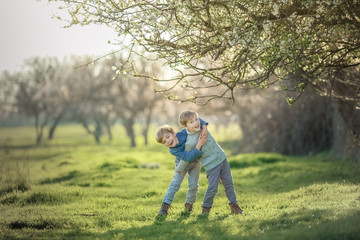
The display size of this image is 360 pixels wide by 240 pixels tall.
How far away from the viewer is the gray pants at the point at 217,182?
7.00 meters

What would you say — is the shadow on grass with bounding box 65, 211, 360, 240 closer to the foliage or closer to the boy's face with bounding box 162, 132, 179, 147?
the boy's face with bounding box 162, 132, 179, 147

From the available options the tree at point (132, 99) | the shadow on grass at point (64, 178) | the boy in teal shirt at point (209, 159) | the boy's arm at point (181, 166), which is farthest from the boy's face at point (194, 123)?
the tree at point (132, 99)

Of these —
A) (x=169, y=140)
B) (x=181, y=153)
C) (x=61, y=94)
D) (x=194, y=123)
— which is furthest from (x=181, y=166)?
(x=61, y=94)

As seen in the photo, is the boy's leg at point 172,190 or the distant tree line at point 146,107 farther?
the distant tree line at point 146,107

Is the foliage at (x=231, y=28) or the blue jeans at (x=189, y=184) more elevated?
the foliage at (x=231, y=28)

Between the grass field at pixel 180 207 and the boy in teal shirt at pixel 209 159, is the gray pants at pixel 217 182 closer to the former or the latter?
the boy in teal shirt at pixel 209 159

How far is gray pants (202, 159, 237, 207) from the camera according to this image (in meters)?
7.00

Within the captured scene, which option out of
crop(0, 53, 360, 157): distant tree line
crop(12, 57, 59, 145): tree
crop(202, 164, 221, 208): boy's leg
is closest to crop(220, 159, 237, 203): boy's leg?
crop(202, 164, 221, 208): boy's leg

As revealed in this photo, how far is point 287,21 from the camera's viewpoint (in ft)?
23.7

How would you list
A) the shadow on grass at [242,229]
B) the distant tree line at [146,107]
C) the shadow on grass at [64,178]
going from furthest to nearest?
the distant tree line at [146,107] → the shadow on grass at [64,178] → the shadow on grass at [242,229]

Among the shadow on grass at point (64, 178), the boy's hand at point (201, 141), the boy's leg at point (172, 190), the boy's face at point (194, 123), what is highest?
the boy's face at point (194, 123)

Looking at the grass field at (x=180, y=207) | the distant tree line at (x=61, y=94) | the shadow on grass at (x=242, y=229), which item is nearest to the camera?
the shadow on grass at (x=242, y=229)

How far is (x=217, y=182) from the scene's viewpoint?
6.99 m

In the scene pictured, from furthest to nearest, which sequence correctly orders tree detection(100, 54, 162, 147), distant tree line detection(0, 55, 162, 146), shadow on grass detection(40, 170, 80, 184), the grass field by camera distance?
distant tree line detection(0, 55, 162, 146), tree detection(100, 54, 162, 147), shadow on grass detection(40, 170, 80, 184), the grass field
